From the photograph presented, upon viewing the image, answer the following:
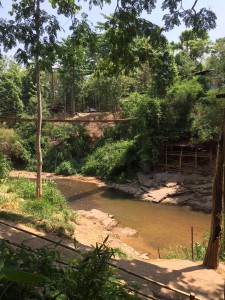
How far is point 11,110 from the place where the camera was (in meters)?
23.8

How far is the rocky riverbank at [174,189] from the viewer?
1266cm

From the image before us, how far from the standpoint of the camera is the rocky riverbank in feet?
41.5

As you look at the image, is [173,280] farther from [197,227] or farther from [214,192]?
[197,227]

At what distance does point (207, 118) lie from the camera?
536 inches

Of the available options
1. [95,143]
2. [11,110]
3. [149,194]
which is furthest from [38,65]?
[11,110]

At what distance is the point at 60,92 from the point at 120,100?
888 centimetres

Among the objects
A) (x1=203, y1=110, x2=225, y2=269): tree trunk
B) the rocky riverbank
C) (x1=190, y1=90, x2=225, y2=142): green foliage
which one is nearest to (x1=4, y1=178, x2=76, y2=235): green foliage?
(x1=203, y1=110, x2=225, y2=269): tree trunk

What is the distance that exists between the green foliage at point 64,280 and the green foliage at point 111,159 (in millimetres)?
14049

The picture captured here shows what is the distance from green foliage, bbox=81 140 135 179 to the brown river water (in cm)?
170

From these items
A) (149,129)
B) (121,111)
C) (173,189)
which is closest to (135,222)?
(173,189)

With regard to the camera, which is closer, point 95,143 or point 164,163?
point 164,163

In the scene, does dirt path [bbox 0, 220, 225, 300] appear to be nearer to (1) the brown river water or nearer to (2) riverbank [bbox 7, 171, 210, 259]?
(2) riverbank [bbox 7, 171, 210, 259]

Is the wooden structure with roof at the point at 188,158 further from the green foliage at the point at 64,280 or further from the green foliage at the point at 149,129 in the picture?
the green foliage at the point at 64,280

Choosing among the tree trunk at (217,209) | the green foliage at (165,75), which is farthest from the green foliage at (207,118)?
the tree trunk at (217,209)
